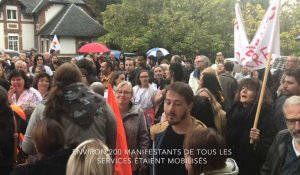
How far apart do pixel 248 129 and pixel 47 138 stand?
2.81 metres

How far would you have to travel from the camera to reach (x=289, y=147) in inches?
144

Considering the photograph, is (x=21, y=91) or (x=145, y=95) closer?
(x=21, y=91)

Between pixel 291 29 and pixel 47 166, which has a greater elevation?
pixel 291 29

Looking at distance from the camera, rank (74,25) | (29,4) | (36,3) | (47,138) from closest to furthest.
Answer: (47,138) → (74,25) → (29,4) → (36,3)

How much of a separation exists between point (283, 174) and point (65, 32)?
43.3 meters

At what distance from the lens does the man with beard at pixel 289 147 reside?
3572 millimetres

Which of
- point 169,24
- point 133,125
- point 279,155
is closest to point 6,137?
point 133,125

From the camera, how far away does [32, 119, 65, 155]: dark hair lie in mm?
3178

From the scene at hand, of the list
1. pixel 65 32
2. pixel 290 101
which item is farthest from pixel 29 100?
pixel 65 32

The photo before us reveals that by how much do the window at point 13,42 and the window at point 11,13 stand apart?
7.32ft

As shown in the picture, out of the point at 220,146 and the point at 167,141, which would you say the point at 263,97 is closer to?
the point at 167,141

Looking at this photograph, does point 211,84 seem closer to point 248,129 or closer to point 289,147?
point 248,129

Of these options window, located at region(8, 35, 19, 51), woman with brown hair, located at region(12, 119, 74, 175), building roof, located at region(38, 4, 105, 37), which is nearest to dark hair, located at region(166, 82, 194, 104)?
woman with brown hair, located at region(12, 119, 74, 175)

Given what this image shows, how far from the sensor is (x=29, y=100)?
6.25 meters
